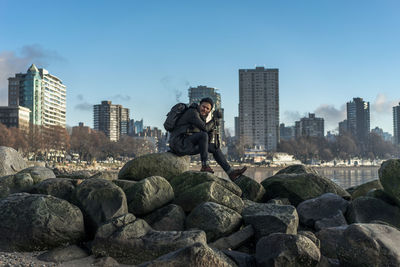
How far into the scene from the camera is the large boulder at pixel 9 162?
14373 millimetres

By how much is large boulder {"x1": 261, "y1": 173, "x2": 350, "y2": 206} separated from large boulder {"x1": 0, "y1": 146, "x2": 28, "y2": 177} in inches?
363

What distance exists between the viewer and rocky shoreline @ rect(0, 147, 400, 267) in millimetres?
6633

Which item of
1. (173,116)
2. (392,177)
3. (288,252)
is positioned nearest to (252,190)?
(173,116)

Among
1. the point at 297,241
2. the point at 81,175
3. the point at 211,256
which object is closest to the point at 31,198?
the point at 81,175

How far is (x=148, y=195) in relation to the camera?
29.5ft

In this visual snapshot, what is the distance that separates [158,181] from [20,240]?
10.2 ft

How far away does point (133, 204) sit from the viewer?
350 inches

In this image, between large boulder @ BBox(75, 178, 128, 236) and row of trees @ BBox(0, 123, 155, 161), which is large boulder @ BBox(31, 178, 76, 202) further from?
row of trees @ BBox(0, 123, 155, 161)

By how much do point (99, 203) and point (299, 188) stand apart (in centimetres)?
528

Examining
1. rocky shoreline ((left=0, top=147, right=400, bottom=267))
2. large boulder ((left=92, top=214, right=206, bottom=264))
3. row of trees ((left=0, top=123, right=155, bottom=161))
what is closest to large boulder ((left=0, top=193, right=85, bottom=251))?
rocky shoreline ((left=0, top=147, right=400, bottom=267))

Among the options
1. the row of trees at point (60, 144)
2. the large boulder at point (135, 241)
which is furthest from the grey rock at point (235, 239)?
the row of trees at point (60, 144)

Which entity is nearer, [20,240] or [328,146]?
[20,240]

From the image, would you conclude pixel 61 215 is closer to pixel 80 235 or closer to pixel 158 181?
pixel 80 235

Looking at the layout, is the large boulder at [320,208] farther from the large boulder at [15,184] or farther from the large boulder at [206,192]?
the large boulder at [15,184]
